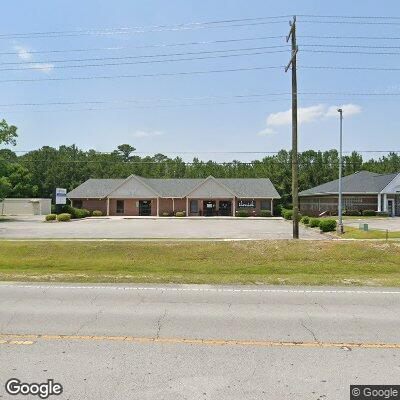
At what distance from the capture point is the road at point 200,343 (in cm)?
521

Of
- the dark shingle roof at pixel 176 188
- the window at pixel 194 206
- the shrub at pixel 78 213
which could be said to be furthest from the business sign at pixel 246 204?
the shrub at pixel 78 213

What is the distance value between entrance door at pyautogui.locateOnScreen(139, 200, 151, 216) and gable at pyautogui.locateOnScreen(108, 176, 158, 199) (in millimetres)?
1037

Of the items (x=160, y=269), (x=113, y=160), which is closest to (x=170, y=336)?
(x=160, y=269)

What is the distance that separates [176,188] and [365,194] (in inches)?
1074

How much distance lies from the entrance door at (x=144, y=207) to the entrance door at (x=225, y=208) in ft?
34.9

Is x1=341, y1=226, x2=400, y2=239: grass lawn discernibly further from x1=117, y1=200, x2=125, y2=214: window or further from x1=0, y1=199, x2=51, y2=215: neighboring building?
x1=0, y1=199, x2=51, y2=215: neighboring building

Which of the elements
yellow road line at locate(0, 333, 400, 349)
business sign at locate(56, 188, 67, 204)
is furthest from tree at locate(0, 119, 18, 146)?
yellow road line at locate(0, 333, 400, 349)

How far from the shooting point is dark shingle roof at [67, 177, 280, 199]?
63.5m

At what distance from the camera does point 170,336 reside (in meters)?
7.13

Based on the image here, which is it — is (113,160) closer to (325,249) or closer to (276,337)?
(325,249)

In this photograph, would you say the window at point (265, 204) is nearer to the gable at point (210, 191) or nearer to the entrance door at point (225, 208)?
the entrance door at point (225, 208)

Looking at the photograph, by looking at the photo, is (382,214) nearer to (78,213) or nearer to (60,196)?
(78,213)

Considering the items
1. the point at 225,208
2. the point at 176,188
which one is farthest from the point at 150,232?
the point at 176,188

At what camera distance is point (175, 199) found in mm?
63875
